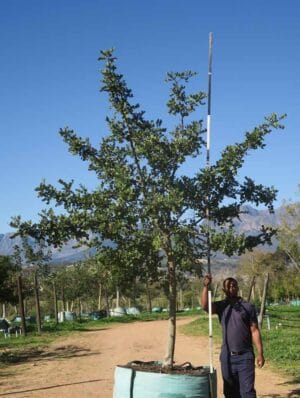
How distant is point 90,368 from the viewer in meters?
13.9

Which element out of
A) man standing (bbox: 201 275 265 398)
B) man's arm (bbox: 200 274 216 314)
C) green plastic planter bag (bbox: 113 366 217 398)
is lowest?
green plastic planter bag (bbox: 113 366 217 398)

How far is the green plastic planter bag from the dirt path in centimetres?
281

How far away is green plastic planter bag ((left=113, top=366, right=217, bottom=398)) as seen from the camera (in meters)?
6.95

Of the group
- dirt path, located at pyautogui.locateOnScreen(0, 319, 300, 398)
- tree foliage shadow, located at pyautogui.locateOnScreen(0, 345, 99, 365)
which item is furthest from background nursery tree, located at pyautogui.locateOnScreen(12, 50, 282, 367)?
tree foliage shadow, located at pyautogui.locateOnScreen(0, 345, 99, 365)

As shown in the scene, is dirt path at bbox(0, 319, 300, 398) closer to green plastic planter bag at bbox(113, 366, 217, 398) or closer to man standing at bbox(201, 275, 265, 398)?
green plastic planter bag at bbox(113, 366, 217, 398)

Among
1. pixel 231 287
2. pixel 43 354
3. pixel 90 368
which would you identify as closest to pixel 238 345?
pixel 231 287

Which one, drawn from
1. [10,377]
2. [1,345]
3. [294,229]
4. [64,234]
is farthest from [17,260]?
[64,234]

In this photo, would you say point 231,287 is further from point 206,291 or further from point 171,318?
point 171,318

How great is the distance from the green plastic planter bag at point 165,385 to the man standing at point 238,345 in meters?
0.27

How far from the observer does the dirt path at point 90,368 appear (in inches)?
406

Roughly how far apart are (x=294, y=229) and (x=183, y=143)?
29302 mm

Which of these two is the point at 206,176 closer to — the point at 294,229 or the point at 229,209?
the point at 229,209

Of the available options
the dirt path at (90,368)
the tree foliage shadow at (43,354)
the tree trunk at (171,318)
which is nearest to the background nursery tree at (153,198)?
the tree trunk at (171,318)

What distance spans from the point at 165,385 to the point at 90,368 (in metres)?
7.36
